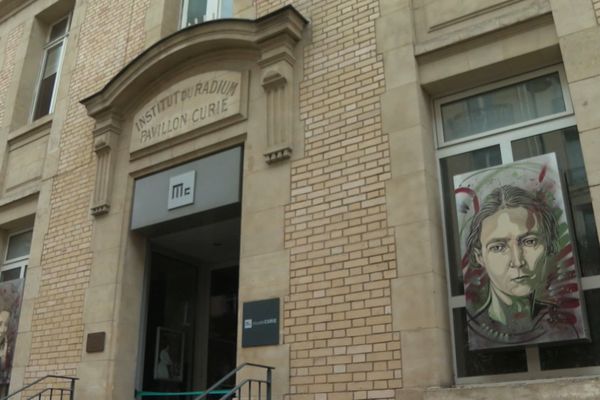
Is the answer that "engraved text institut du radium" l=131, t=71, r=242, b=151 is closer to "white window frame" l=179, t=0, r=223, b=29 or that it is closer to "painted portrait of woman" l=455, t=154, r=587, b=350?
"white window frame" l=179, t=0, r=223, b=29

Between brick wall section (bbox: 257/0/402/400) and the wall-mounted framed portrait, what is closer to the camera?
brick wall section (bbox: 257/0/402/400)

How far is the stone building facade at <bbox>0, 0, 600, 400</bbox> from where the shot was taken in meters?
5.61

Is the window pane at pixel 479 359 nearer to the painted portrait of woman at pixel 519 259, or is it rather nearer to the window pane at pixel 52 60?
the painted portrait of woman at pixel 519 259

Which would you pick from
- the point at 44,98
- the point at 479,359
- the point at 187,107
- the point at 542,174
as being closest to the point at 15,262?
the point at 44,98

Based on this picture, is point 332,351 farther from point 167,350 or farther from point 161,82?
point 161,82

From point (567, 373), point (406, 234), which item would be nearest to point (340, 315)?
point (406, 234)

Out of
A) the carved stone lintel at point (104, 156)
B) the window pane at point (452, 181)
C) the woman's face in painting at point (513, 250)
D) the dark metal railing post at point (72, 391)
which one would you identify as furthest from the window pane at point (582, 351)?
the carved stone lintel at point (104, 156)

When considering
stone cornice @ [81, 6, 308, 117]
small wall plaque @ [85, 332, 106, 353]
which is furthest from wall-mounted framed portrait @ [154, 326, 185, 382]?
stone cornice @ [81, 6, 308, 117]

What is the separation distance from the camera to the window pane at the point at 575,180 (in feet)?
17.4

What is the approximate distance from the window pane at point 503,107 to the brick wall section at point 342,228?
0.76 meters

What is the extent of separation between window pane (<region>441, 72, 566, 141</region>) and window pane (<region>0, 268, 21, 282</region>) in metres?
7.27

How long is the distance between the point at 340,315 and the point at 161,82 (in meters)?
4.44

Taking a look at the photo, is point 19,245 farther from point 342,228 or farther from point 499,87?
point 499,87

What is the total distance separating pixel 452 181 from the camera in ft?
20.5
